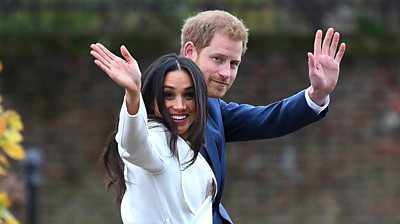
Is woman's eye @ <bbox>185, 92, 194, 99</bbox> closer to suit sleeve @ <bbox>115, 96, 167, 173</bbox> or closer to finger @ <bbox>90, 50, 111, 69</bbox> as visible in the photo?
suit sleeve @ <bbox>115, 96, 167, 173</bbox>

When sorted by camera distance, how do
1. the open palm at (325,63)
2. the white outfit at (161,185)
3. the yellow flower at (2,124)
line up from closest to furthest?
1. the white outfit at (161,185)
2. the open palm at (325,63)
3. the yellow flower at (2,124)

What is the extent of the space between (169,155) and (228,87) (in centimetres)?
59

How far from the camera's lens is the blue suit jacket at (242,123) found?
Answer: 173 inches

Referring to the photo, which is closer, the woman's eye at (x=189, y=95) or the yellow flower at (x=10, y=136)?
the woman's eye at (x=189, y=95)

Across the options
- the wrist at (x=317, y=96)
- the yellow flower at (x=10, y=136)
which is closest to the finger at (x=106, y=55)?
the wrist at (x=317, y=96)

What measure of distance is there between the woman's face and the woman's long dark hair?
0.6 inches

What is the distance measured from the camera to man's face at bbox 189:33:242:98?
4.48 m

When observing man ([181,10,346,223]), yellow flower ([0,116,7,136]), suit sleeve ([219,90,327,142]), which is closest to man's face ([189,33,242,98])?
man ([181,10,346,223])

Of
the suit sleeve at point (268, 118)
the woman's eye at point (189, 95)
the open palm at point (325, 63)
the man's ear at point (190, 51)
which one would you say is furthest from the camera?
the man's ear at point (190, 51)

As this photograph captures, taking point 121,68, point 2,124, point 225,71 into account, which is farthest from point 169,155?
point 2,124

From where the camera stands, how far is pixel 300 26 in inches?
460

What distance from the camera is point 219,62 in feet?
14.8

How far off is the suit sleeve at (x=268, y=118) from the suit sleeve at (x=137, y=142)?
0.67 meters

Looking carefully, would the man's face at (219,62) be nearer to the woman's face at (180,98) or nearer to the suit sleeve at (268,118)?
the suit sleeve at (268,118)
